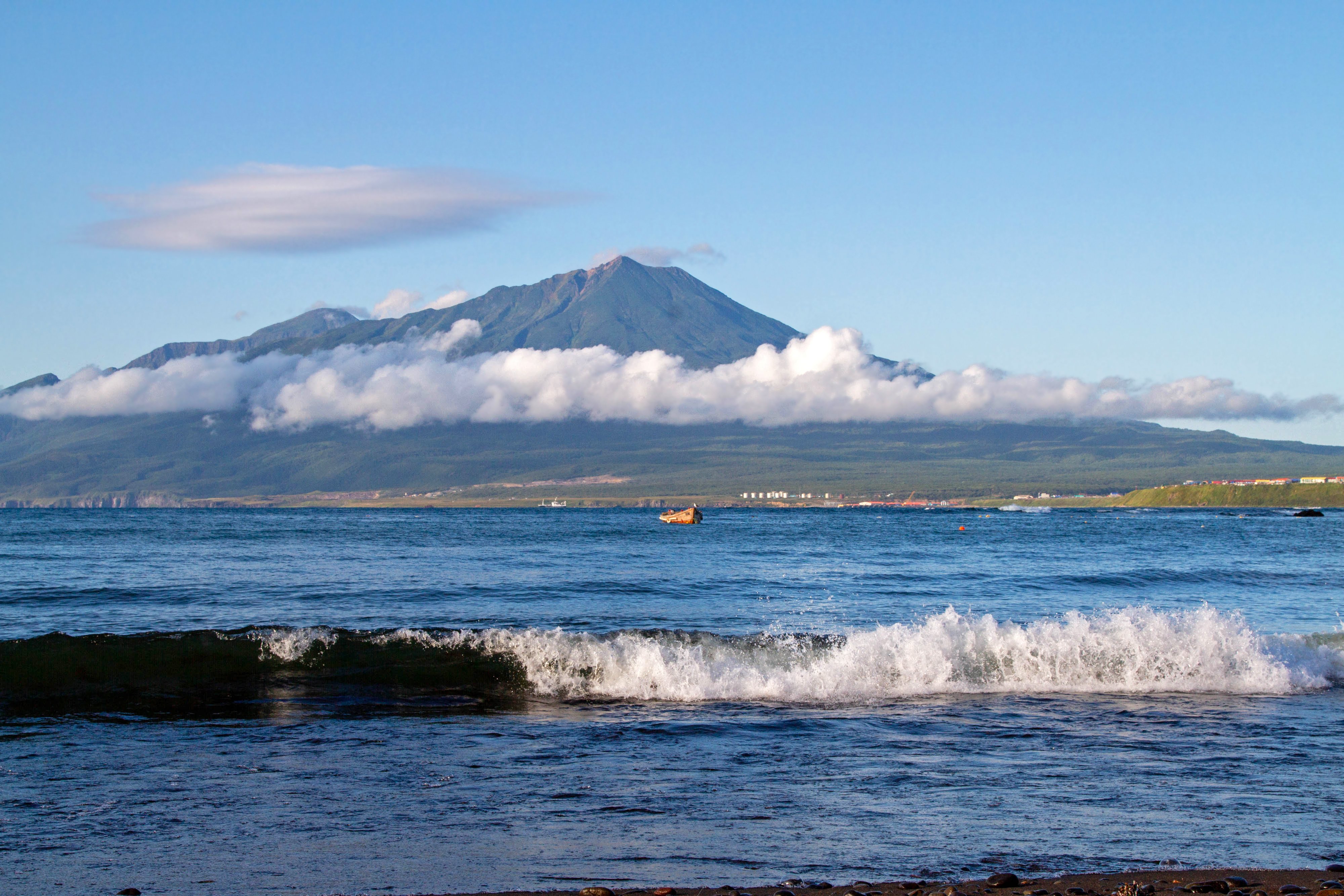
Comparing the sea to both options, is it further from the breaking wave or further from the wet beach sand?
the wet beach sand

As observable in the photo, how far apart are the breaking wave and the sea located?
0.26 ft

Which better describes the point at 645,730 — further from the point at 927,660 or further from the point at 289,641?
the point at 289,641

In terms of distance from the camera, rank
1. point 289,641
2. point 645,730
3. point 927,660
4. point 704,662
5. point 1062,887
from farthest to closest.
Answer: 1. point 289,641
2. point 927,660
3. point 704,662
4. point 645,730
5. point 1062,887

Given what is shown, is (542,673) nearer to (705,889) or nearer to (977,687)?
(977,687)

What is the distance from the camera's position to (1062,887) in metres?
8.95

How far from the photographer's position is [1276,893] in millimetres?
8766

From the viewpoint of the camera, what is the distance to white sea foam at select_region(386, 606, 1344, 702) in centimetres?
1969

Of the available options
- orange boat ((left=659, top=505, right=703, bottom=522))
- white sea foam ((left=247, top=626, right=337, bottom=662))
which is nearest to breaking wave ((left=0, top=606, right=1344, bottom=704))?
white sea foam ((left=247, top=626, right=337, bottom=662))

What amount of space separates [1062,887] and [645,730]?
25.2 feet

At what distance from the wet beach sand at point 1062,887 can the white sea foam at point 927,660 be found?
9.34 metres

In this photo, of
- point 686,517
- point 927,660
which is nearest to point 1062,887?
point 927,660

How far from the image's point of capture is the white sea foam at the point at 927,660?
775 inches

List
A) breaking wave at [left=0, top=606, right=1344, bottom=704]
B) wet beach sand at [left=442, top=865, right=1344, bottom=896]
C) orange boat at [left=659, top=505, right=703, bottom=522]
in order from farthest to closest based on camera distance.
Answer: orange boat at [left=659, top=505, right=703, bottom=522] → breaking wave at [left=0, top=606, right=1344, bottom=704] → wet beach sand at [left=442, top=865, right=1344, bottom=896]

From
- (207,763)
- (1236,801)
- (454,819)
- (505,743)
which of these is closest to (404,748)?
(505,743)
